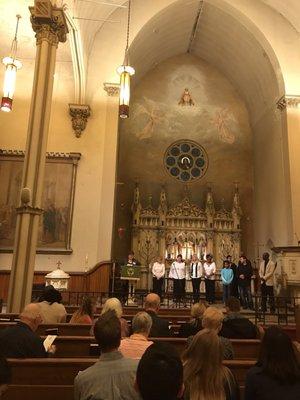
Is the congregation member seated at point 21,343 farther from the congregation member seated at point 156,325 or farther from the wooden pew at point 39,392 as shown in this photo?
the congregation member seated at point 156,325

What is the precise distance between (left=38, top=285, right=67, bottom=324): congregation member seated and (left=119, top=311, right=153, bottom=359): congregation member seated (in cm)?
258

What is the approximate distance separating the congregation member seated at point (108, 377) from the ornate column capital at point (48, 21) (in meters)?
7.70

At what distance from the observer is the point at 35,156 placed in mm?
7984

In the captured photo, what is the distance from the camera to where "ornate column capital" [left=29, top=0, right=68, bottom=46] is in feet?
27.1

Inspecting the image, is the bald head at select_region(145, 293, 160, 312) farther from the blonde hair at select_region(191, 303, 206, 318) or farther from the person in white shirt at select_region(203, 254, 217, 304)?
the person in white shirt at select_region(203, 254, 217, 304)

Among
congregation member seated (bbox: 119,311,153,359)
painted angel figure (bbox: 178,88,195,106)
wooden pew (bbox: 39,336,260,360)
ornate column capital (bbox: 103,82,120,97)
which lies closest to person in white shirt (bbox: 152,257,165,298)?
ornate column capital (bbox: 103,82,120,97)

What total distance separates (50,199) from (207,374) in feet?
39.2

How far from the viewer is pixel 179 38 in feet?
60.2

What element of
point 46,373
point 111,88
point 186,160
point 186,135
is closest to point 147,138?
point 186,135

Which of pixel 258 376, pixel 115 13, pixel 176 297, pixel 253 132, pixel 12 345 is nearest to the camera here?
pixel 258 376

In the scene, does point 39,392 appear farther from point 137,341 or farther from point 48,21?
point 48,21

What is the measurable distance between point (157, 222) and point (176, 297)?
19.3 ft

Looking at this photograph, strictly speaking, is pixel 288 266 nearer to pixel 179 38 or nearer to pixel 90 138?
pixel 90 138

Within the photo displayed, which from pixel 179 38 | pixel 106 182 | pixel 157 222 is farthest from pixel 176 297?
pixel 179 38
